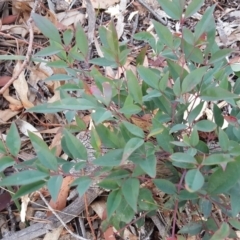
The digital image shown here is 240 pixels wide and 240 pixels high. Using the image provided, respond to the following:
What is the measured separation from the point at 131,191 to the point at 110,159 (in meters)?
0.07

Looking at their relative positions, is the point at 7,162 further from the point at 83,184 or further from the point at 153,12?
the point at 153,12

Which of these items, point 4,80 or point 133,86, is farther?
point 4,80

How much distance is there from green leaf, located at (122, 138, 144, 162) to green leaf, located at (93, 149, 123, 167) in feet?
0.12

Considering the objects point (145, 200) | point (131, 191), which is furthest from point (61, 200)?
point (131, 191)

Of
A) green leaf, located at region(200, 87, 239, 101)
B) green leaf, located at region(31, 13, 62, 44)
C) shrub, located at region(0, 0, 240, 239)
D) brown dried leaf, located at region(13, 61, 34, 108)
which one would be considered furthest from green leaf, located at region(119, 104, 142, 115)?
brown dried leaf, located at region(13, 61, 34, 108)

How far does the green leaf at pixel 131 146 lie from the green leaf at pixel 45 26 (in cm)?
29

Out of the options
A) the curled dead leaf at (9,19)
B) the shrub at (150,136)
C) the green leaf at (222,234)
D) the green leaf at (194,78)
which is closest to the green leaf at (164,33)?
the shrub at (150,136)

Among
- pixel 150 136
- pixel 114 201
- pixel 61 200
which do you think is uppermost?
pixel 150 136

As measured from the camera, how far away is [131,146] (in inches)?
26.8

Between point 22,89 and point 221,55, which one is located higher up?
point 221,55

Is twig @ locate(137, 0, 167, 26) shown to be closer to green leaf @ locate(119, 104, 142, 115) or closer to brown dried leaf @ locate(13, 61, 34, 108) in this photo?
brown dried leaf @ locate(13, 61, 34, 108)

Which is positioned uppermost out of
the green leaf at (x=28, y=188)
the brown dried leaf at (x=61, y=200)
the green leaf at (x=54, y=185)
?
the green leaf at (x=54, y=185)

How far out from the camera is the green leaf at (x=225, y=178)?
0.71 meters

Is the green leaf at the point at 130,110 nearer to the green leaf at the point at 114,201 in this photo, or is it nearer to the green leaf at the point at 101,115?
the green leaf at the point at 101,115
